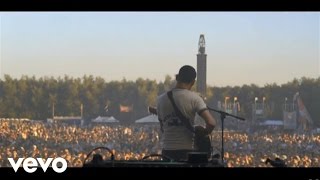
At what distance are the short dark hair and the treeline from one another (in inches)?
64.4

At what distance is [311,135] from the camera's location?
7.40 meters

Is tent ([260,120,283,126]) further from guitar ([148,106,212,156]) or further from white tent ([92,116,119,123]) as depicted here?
guitar ([148,106,212,156])

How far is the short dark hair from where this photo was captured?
426cm

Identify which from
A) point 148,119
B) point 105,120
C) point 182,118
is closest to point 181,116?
point 182,118

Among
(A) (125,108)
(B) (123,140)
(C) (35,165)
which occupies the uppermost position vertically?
(A) (125,108)

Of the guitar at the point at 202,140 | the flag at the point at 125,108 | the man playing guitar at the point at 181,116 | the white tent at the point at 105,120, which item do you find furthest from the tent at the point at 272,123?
the guitar at the point at 202,140

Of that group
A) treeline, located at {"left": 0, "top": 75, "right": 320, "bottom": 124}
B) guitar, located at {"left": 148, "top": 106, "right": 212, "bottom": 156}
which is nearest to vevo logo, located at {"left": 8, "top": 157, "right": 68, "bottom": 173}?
guitar, located at {"left": 148, "top": 106, "right": 212, "bottom": 156}

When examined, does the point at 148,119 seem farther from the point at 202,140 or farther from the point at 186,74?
the point at 202,140

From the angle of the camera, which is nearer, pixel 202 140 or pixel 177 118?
pixel 202 140

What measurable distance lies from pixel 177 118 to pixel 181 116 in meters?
0.03

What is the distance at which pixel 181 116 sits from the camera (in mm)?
4164

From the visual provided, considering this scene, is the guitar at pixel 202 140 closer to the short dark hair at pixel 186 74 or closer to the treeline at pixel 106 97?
the short dark hair at pixel 186 74

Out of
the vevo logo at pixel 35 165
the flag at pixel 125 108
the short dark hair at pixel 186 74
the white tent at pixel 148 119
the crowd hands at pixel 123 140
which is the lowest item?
the vevo logo at pixel 35 165

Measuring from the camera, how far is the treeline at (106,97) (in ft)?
20.7
